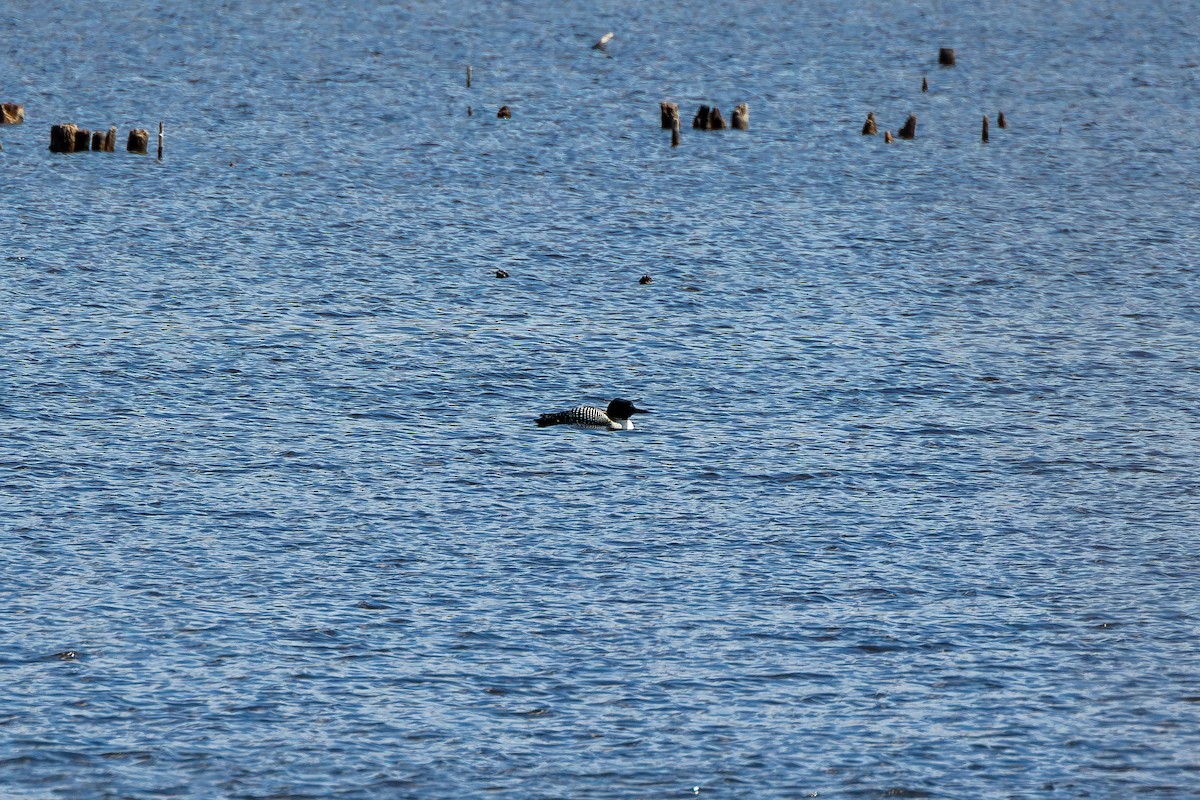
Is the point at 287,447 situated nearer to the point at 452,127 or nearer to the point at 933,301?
the point at 933,301

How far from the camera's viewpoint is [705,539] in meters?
26.8

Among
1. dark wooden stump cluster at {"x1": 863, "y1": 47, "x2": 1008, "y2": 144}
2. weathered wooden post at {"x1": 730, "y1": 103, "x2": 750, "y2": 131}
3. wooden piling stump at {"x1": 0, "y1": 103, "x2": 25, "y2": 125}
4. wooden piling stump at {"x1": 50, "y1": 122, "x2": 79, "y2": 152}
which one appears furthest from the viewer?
weathered wooden post at {"x1": 730, "y1": 103, "x2": 750, "y2": 131}

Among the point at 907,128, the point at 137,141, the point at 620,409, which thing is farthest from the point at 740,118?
the point at 620,409

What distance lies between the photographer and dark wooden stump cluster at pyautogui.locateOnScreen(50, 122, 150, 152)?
5862cm

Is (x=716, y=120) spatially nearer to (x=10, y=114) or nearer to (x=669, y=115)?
(x=669, y=115)

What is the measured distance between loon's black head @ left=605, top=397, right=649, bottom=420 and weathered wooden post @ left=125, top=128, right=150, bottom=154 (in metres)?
32.1

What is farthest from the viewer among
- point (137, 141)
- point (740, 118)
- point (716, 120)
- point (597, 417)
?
point (716, 120)

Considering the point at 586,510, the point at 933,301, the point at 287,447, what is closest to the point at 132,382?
the point at 287,447

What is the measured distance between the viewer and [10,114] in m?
64.2

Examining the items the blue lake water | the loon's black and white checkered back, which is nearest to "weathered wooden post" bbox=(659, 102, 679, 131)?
the blue lake water

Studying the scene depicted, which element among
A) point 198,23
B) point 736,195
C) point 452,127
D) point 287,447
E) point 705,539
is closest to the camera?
point 705,539

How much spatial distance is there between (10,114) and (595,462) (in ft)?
136

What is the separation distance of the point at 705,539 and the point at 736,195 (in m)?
30.6

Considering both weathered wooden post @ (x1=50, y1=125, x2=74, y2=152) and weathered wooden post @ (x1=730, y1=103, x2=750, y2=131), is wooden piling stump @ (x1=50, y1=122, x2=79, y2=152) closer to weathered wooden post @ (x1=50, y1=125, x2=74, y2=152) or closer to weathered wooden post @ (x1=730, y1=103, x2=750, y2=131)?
→ weathered wooden post @ (x1=50, y1=125, x2=74, y2=152)
